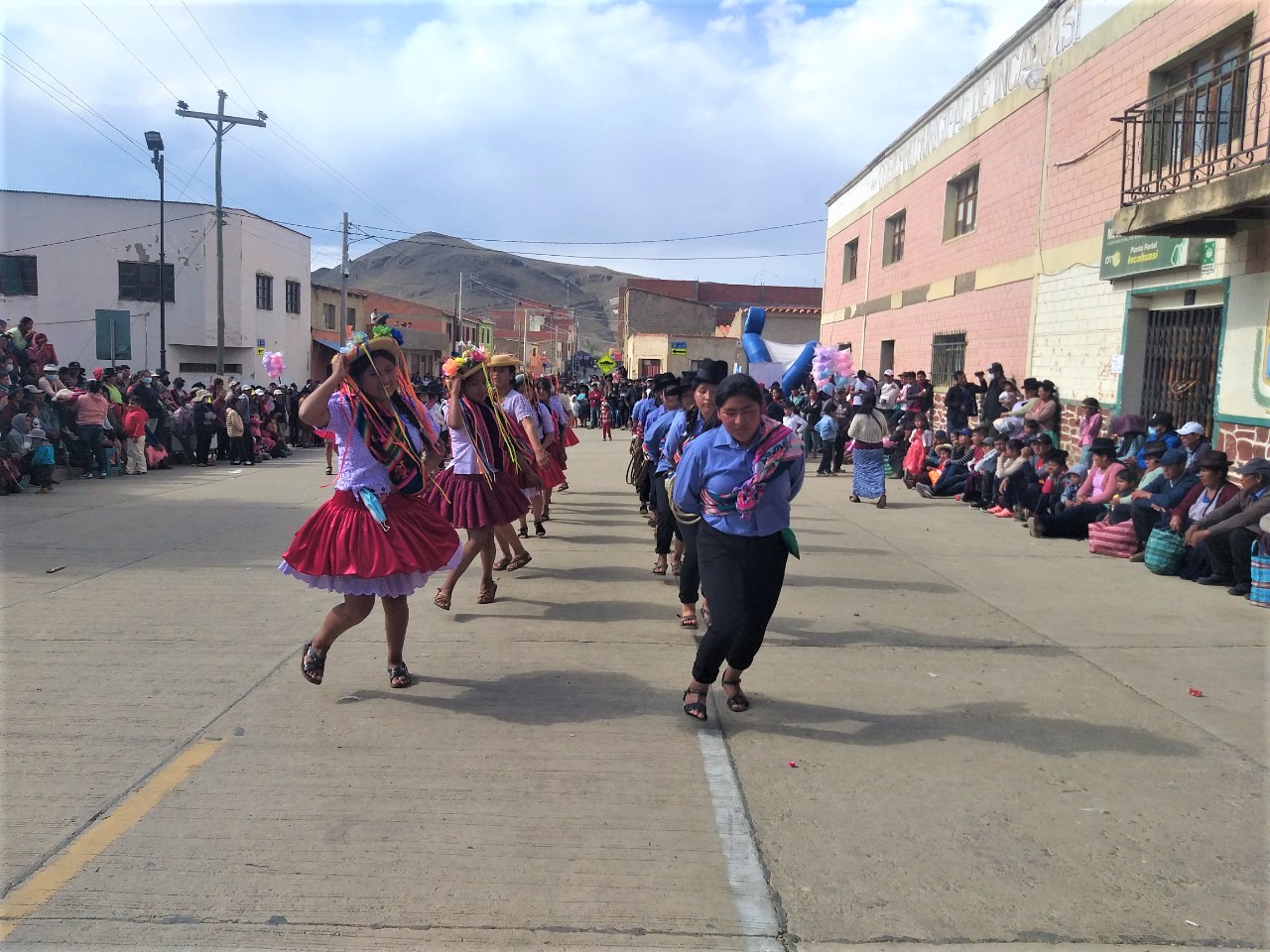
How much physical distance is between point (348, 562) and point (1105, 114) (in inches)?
468

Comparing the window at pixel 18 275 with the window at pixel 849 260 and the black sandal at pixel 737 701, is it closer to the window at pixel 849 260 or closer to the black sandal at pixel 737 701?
the window at pixel 849 260

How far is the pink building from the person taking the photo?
935cm

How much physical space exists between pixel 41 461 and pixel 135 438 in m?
3.16

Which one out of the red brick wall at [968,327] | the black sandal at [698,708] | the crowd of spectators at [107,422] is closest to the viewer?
the black sandal at [698,708]

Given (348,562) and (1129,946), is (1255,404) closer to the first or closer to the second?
(1129,946)

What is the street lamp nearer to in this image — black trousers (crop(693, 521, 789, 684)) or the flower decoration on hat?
the flower decoration on hat

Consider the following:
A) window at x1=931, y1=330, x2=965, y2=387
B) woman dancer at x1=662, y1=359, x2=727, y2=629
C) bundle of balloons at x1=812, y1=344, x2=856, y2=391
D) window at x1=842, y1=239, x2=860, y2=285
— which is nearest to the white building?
window at x1=842, y1=239, x2=860, y2=285

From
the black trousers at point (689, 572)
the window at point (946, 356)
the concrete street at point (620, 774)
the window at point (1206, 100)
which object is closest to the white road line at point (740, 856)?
the concrete street at point (620, 774)

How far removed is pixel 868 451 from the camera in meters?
12.9

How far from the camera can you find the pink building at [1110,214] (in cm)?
935

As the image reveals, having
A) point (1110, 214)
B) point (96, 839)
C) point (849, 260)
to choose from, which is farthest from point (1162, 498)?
point (849, 260)

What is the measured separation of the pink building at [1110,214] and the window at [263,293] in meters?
25.4

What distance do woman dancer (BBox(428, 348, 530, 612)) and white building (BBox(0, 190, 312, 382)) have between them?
27.4 metres

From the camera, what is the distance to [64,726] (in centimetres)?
441
